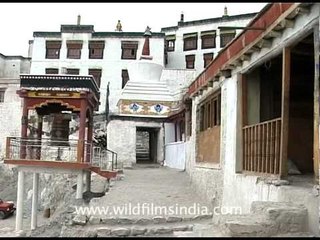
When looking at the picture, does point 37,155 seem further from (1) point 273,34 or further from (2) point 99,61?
(2) point 99,61

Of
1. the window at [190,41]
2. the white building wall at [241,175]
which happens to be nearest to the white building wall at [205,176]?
the white building wall at [241,175]

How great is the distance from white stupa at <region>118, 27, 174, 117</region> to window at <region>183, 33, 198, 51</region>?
15.2 metres

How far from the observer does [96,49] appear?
127ft

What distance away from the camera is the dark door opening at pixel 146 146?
3020 centimetres

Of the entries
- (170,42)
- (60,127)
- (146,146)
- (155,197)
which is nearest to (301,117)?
(155,197)

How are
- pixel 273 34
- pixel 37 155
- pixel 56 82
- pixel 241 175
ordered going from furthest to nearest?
1. pixel 37 155
2. pixel 56 82
3. pixel 241 175
4. pixel 273 34

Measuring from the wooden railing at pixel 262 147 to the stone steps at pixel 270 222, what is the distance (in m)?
1.55

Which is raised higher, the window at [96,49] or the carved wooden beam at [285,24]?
the window at [96,49]

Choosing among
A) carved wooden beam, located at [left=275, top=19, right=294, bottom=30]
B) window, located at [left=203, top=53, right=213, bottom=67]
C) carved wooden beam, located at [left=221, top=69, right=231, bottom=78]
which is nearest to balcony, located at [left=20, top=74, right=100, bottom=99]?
carved wooden beam, located at [left=221, top=69, right=231, bottom=78]

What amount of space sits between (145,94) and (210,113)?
12371mm

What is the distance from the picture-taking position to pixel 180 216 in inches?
445

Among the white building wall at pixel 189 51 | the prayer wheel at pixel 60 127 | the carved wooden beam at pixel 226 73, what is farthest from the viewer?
the white building wall at pixel 189 51

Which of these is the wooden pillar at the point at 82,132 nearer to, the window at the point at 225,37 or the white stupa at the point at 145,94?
the white stupa at the point at 145,94

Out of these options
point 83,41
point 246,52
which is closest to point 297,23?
point 246,52
